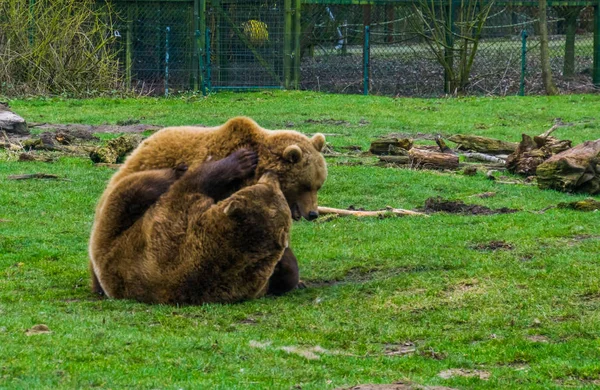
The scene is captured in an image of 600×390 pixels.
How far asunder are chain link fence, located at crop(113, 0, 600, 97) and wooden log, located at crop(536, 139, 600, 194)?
1386 centimetres

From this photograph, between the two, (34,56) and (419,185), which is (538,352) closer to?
(419,185)

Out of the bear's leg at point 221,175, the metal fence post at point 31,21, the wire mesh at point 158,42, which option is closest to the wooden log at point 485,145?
the bear's leg at point 221,175

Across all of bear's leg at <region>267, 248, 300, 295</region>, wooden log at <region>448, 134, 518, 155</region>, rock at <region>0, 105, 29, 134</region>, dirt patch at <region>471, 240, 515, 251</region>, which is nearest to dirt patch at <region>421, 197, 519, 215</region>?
dirt patch at <region>471, 240, 515, 251</region>

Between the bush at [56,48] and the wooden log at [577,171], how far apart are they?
48.8 feet

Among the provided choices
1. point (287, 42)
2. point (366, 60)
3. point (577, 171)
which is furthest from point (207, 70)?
point (577, 171)

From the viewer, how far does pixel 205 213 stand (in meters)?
7.59

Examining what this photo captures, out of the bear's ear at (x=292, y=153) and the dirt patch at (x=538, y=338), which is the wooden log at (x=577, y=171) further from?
the dirt patch at (x=538, y=338)

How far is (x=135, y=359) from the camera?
6.04m

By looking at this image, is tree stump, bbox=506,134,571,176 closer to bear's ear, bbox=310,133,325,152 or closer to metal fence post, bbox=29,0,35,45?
bear's ear, bbox=310,133,325,152

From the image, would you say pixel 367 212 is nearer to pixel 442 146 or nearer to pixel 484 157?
pixel 442 146

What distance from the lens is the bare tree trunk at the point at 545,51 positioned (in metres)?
26.3

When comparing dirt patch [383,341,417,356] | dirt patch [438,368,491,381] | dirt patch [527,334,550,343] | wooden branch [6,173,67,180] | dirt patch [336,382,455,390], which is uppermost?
dirt patch [336,382,455,390]

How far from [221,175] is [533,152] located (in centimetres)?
778

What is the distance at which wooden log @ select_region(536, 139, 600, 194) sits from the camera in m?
12.9
